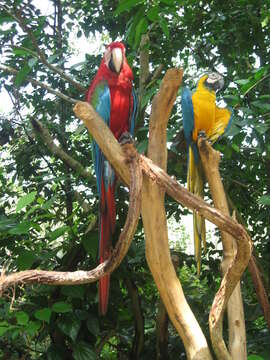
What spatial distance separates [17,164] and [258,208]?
123cm

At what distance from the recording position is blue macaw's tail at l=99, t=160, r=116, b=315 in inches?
42.3

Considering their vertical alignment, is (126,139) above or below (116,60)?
below

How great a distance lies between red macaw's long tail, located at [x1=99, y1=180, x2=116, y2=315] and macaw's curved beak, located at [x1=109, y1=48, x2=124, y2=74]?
0.37 metres

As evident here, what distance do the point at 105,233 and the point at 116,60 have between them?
1.79 feet

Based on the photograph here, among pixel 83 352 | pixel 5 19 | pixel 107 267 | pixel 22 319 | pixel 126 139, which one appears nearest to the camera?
pixel 107 267

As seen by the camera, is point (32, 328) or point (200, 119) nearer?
point (32, 328)

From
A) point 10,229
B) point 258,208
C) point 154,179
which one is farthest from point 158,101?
point 258,208

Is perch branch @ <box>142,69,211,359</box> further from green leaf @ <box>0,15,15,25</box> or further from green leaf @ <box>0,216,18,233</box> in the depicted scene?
green leaf @ <box>0,15,15,25</box>

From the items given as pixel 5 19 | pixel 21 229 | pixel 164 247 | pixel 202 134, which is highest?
pixel 5 19

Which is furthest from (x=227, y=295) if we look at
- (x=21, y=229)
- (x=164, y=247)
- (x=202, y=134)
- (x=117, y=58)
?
(x=117, y=58)

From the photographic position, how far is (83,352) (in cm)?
141

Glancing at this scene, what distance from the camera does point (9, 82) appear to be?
7.60 feet

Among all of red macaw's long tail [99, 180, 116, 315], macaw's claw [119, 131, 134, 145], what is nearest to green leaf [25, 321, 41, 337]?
red macaw's long tail [99, 180, 116, 315]

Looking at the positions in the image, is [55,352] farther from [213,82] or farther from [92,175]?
[213,82]
